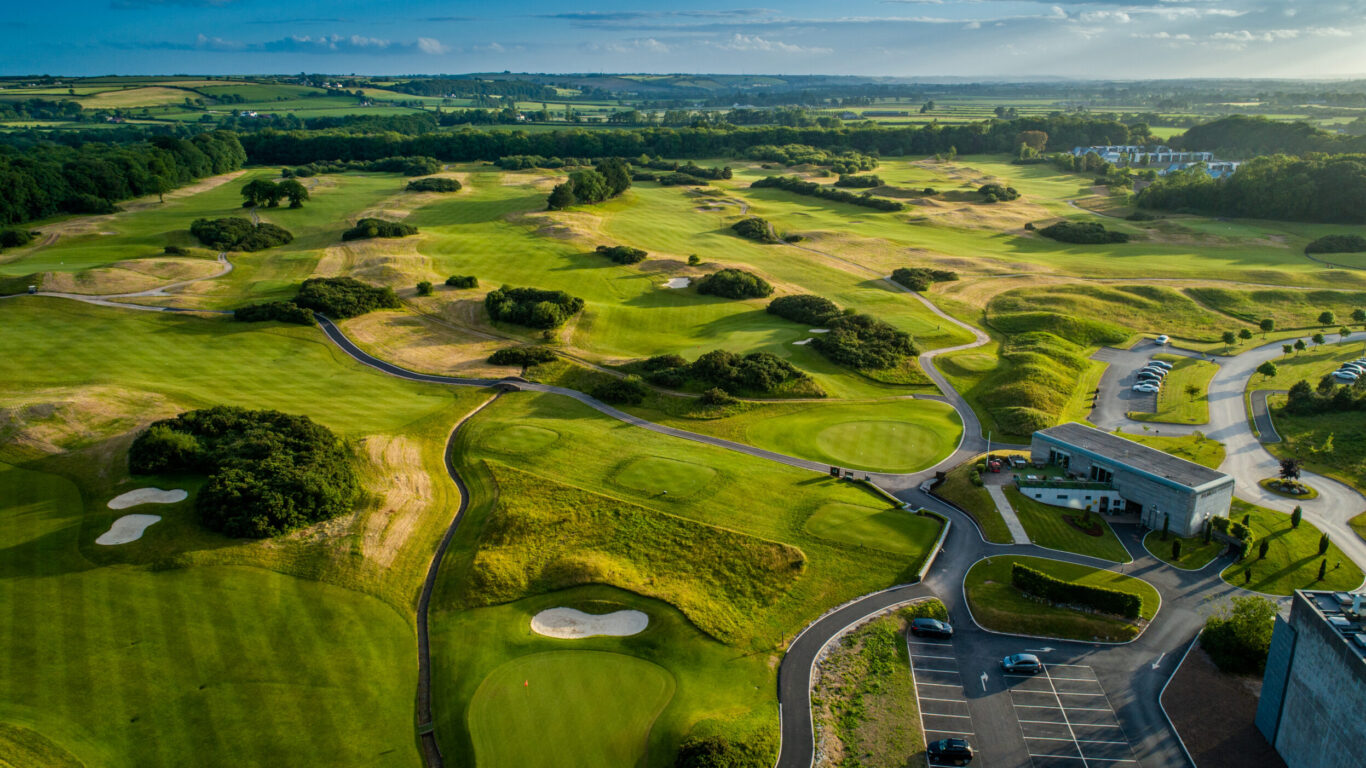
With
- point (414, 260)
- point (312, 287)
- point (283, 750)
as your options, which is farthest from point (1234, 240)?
point (283, 750)

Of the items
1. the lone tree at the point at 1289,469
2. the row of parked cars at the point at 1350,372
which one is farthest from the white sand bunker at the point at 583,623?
the row of parked cars at the point at 1350,372

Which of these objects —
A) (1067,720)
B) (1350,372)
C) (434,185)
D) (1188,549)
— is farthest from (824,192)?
(1067,720)

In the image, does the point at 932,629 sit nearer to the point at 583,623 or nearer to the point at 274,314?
the point at 583,623

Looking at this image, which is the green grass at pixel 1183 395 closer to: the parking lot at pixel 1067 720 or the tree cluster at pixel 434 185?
the parking lot at pixel 1067 720

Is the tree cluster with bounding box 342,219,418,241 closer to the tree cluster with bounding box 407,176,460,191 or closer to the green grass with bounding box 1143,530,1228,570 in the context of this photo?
the tree cluster with bounding box 407,176,460,191

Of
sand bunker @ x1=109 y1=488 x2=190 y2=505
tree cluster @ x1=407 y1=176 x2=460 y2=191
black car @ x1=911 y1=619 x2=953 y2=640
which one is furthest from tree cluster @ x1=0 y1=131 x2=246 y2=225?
black car @ x1=911 y1=619 x2=953 y2=640

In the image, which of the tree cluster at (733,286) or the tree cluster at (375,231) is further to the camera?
the tree cluster at (375,231)

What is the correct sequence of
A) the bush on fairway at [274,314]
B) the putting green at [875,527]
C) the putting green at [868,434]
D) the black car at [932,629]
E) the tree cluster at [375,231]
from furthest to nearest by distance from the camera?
1. the tree cluster at [375,231]
2. the bush on fairway at [274,314]
3. the putting green at [868,434]
4. the putting green at [875,527]
5. the black car at [932,629]
